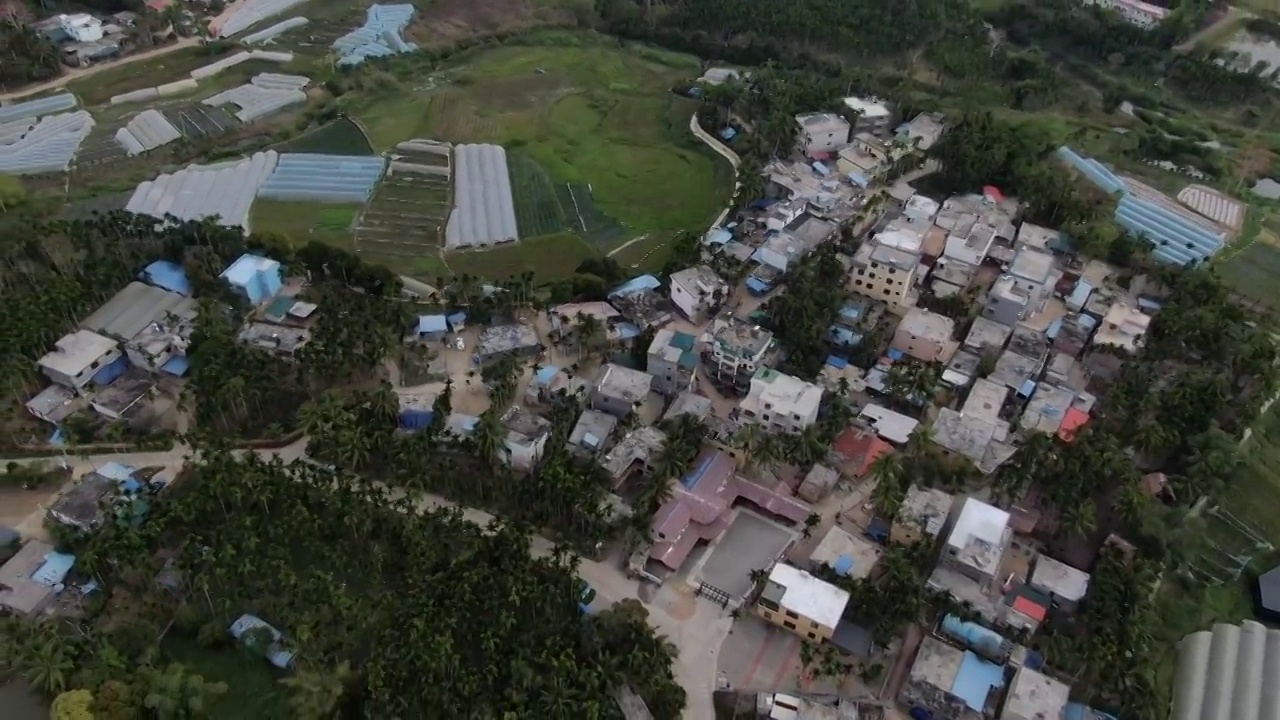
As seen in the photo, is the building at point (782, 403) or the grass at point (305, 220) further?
the grass at point (305, 220)

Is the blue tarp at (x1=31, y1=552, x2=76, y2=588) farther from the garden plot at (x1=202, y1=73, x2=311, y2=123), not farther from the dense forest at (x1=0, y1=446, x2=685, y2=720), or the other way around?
the garden plot at (x1=202, y1=73, x2=311, y2=123)

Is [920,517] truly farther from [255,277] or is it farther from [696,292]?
[255,277]

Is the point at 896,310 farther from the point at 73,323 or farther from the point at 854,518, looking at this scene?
the point at 73,323

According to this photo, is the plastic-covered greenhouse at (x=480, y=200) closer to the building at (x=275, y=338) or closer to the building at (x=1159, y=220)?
the building at (x=275, y=338)

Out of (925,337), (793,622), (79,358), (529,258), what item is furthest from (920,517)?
(79,358)

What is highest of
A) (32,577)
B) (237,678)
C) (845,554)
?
(845,554)

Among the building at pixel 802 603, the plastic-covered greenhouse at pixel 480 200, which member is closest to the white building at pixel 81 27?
the plastic-covered greenhouse at pixel 480 200
